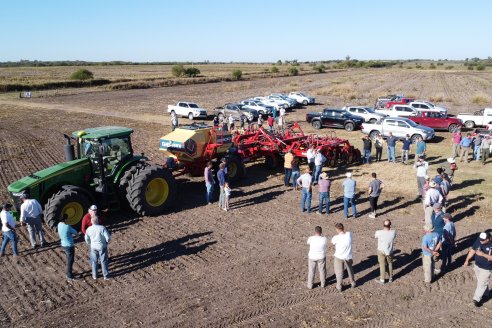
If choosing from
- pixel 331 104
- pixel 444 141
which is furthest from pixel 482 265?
pixel 331 104

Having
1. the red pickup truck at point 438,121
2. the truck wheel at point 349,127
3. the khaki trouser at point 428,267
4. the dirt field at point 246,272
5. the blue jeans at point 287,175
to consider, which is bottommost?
the dirt field at point 246,272

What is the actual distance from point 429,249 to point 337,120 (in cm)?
1924

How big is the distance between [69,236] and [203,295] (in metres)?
3.01

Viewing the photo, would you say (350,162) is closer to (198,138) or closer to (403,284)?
(198,138)

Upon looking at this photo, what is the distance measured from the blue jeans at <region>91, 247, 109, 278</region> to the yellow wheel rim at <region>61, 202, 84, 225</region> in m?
2.32

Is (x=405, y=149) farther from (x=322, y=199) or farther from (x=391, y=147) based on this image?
(x=322, y=199)

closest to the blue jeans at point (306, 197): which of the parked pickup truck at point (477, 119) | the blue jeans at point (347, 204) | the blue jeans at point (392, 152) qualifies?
the blue jeans at point (347, 204)

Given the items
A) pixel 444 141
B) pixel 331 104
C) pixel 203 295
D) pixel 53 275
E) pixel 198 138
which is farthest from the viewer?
pixel 331 104

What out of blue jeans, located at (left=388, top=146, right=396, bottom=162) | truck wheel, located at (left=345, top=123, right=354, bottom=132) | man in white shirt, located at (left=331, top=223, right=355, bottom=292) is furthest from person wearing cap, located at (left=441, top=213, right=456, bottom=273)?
truck wheel, located at (left=345, top=123, right=354, bottom=132)

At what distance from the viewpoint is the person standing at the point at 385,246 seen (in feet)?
27.9

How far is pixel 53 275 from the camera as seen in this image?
9180 millimetres

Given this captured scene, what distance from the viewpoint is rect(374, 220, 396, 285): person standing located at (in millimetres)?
8508

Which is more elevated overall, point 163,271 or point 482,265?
point 482,265

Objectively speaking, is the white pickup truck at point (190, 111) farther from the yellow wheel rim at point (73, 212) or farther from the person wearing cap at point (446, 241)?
the person wearing cap at point (446, 241)
